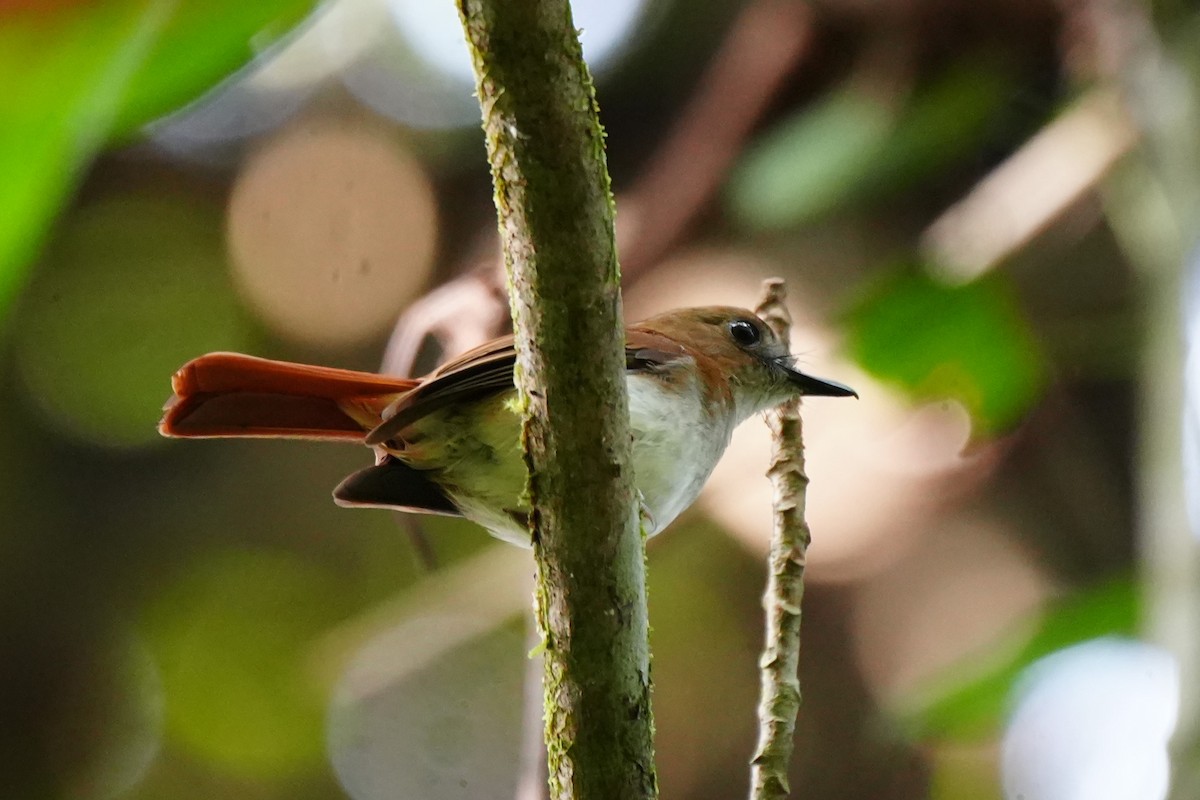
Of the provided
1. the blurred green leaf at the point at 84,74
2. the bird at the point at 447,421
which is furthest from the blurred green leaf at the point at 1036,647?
the blurred green leaf at the point at 84,74

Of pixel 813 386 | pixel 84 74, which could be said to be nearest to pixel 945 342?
pixel 813 386

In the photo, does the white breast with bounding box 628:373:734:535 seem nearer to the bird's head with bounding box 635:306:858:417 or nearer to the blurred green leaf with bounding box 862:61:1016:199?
the bird's head with bounding box 635:306:858:417

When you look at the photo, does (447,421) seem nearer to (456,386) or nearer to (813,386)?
(456,386)

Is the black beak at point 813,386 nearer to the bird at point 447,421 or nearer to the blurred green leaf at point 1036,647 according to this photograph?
the bird at point 447,421

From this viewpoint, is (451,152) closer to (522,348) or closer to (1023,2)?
(1023,2)

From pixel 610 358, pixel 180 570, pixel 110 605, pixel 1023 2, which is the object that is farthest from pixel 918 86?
pixel 110 605

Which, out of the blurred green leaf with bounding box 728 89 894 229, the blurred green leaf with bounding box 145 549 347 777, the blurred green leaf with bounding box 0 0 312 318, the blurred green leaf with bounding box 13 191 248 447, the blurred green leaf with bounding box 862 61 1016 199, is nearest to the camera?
the blurred green leaf with bounding box 0 0 312 318

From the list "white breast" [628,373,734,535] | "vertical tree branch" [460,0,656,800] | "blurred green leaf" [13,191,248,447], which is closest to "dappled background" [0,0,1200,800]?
"blurred green leaf" [13,191,248,447]
